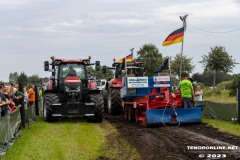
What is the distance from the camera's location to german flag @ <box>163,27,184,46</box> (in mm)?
22656

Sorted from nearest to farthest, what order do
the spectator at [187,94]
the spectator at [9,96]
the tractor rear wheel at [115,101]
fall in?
the spectator at [9,96], the spectator at [187,94], the tractor rear wheel at [115,101]

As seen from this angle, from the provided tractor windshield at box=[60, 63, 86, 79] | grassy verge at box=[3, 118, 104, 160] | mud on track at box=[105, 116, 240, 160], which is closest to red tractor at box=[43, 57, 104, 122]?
tractor windshield at box=[60, 63, 86, 79]

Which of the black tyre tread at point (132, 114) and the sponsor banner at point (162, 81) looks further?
the black tyre tread at point (132, 114)

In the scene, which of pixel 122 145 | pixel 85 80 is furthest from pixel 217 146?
pixel 85 80

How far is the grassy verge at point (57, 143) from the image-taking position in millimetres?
10602

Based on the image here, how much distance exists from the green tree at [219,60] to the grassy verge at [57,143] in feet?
117

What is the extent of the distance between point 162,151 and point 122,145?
1.71 meters

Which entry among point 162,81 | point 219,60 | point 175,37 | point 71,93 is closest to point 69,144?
point 71,93

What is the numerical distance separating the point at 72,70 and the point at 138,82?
315 cm

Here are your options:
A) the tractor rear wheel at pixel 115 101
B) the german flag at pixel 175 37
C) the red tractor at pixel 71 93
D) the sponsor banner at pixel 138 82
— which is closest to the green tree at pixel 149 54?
the german flag at pixel 175 37

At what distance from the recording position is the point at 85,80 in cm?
2009

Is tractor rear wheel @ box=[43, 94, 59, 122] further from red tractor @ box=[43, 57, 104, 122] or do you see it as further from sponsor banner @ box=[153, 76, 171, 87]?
sponsor banner @ box=[153, 76, 171, 87]

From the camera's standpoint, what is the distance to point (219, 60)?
5069 cm

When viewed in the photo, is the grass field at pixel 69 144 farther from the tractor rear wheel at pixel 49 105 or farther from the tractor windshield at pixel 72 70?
the tractor windshield at pixel 72 70
